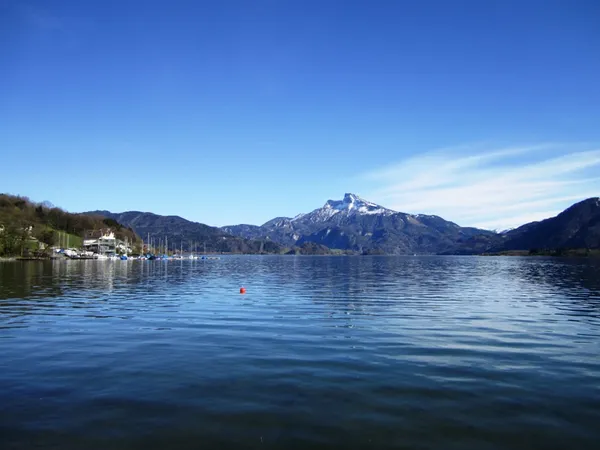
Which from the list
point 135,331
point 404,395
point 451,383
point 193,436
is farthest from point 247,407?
point 135,331

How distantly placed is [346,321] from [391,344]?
922 cm

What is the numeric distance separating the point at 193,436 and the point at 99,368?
991 centimetres

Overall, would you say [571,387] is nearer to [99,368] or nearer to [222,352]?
[222,352]

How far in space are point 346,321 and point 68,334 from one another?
2027 centimetres

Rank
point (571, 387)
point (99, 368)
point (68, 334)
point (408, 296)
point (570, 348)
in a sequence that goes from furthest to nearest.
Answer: point (408, 296), point (68, 334), point (570, 348), point (99, 368), point (571, 387)

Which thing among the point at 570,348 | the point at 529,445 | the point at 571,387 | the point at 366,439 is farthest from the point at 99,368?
the point at 570,348

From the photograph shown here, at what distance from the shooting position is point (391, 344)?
1035 inches

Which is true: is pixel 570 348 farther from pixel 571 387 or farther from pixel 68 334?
pixel 68 334

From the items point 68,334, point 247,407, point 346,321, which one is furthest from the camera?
point 346,321

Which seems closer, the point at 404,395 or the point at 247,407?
the point at 247,407

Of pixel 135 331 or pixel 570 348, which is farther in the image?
pixel 135 331

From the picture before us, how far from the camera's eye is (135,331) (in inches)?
1200

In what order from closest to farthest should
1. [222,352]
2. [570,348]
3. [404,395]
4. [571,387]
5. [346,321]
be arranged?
[404,395]
[571,387]
[222,352]
[570,348]
[346,321]

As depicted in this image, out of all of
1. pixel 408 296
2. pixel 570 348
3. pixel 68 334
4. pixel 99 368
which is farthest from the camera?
pixel 408 296
